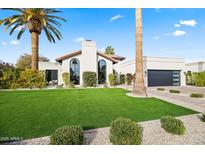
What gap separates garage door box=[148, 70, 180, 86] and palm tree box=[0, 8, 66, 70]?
1557 cm

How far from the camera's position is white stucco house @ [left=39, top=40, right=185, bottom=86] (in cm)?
2262

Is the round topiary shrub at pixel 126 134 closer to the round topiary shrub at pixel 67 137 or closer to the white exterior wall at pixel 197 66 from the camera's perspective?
the round topiary shrub at pixel 67 137

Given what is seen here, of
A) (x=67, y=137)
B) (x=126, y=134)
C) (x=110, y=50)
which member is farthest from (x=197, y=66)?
(x=67, y=137)

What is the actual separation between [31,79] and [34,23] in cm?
687

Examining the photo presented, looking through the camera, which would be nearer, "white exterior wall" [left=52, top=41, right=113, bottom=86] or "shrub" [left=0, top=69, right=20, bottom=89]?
"shrub" [left=0, top=69, right=20, bottom=89]

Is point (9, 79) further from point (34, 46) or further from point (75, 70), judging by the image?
point (75, 70)

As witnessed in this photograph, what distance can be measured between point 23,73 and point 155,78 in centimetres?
1898

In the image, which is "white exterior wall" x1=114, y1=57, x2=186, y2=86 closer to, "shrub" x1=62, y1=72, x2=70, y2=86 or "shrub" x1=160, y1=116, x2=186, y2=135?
"shrub" x1=62, y1=72, x2=70, y2=86

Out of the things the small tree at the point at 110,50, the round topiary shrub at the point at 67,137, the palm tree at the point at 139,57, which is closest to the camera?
the round topiary shrub at the point at 67,137

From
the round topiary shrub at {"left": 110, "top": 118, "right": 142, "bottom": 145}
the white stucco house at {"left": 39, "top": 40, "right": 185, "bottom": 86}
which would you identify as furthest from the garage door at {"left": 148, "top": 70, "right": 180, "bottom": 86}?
the round topiary shrub at {"left": 110, "top": 118, "right": 142, "bottom": 145}


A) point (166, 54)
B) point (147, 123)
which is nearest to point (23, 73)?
point (147, 123)

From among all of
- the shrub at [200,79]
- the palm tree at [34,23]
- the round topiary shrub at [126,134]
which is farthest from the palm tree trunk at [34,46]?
the shrub at [200,79]

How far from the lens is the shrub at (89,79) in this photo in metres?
21.8
